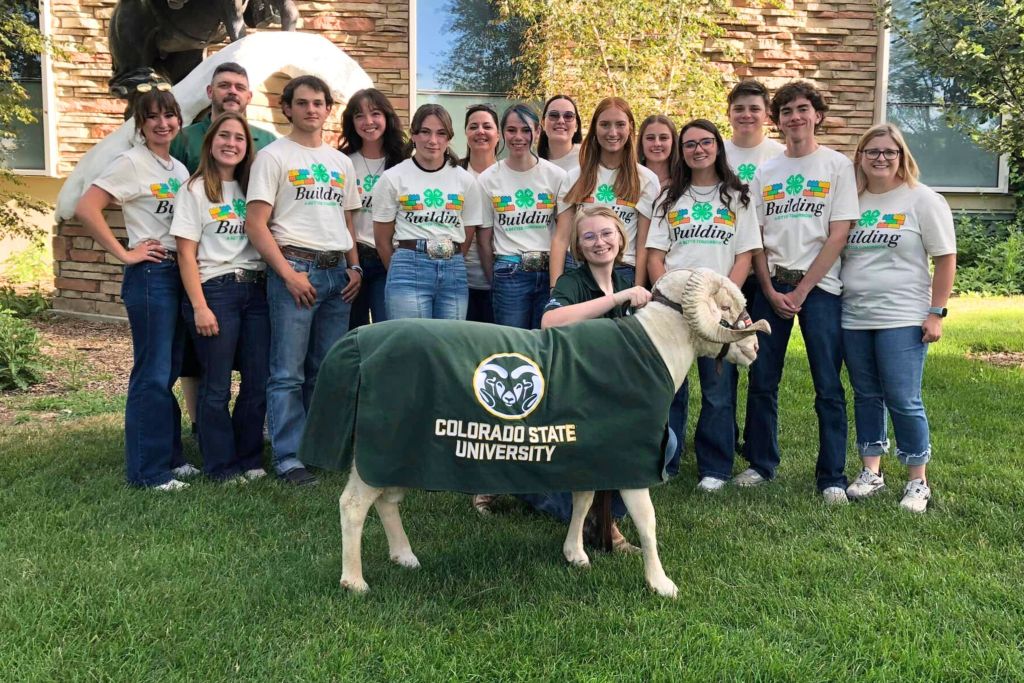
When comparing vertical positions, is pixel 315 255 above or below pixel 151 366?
above

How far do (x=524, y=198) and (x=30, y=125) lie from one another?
39.4ft

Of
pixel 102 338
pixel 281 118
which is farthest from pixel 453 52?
pixel 102 338

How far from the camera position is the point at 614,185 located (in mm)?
4652

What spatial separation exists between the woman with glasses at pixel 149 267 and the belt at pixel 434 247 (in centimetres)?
142

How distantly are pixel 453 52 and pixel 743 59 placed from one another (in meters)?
4.72

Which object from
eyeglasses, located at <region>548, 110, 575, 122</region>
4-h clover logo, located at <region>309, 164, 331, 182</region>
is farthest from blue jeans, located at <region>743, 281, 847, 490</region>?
4-h clover logo, located at <region>309, 164, 331, 182</region>

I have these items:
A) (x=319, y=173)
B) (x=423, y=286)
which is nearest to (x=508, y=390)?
(x=423, y=286)

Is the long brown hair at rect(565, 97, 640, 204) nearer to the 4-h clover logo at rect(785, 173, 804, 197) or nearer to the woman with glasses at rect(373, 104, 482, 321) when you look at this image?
the woman with glasses at rect(373, 104, 482, 321)

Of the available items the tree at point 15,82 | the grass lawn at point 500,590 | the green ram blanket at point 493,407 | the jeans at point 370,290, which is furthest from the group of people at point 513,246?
the tree at point 15,82

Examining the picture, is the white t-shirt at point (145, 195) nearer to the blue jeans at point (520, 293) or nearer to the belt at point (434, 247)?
the belt at point (434, 247)

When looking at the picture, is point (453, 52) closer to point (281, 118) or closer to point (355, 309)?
point (281, 118)

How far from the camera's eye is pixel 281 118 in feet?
32.2

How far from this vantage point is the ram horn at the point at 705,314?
3.42m

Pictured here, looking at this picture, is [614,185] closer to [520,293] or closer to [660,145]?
[660,145]
